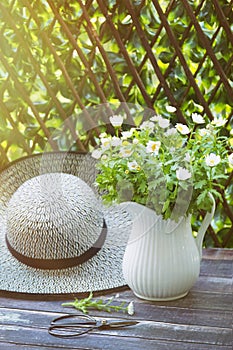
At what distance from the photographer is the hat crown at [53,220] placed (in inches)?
67.5

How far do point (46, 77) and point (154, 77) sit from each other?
0.34 meters

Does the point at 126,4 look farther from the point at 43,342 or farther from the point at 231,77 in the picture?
the point at 43,342

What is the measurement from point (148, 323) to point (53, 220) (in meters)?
0.39

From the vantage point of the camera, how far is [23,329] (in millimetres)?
1448

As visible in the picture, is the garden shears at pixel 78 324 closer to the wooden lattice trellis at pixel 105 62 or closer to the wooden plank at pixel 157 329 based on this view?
the wooden plank at pixel 157 329

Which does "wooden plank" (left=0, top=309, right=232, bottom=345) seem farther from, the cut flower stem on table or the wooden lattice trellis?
the wooden lattice trellis

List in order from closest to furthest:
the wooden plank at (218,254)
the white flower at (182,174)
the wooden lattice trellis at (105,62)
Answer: the white flower at (182,174) < the wooden plank at (218,254) < the wooden lattice trellis at (105,62)

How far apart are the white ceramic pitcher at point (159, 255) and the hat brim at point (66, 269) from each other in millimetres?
123

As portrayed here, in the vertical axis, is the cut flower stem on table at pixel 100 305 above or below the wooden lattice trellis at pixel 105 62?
below

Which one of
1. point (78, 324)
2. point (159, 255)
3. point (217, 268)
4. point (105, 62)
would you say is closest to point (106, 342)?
point (78, 324)

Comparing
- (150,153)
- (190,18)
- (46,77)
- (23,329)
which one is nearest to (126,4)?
(190,18)

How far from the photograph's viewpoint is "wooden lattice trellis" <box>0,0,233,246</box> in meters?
2.05

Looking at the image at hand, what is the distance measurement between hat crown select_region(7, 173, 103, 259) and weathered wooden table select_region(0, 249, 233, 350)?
0.14 m

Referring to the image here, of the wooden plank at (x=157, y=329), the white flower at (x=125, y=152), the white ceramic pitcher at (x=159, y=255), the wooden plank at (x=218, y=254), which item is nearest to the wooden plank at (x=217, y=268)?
the wooden plank at (x=218, y=254)
